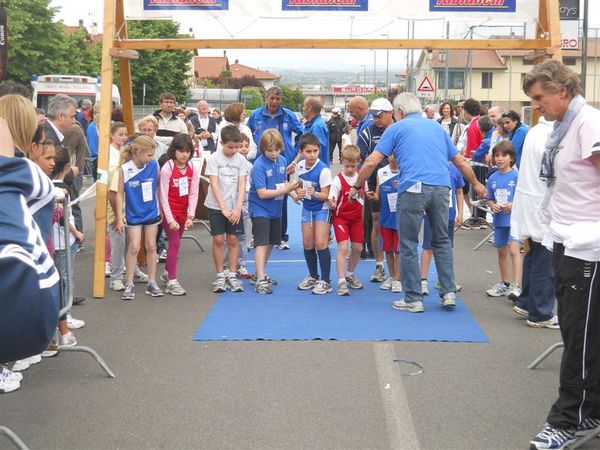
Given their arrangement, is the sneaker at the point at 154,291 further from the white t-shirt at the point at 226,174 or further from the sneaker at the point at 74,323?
the sneaker at the point at 74,323

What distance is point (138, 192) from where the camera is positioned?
941 centimetres

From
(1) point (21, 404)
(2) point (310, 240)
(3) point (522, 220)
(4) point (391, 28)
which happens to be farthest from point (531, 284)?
(1) point (21, 404)

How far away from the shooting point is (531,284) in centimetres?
802

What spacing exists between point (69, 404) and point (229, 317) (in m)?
2.71

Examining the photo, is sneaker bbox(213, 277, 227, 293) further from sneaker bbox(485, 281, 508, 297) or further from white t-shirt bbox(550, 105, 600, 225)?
white t-shirt bbox(550, 105, 600, 225)

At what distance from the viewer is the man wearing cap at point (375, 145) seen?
34.2ft

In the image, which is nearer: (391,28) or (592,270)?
(592,270)

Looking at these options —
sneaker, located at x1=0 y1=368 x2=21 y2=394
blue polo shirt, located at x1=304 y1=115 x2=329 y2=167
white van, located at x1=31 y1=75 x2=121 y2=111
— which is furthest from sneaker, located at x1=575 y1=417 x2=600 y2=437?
white van, located at x1=31 y1=75 x2=121 y2=111

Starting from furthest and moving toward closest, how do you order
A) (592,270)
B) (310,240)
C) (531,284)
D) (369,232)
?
(369,232), (310,240), (531,284), (592,270)

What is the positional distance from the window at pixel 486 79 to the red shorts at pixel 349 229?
285 feet

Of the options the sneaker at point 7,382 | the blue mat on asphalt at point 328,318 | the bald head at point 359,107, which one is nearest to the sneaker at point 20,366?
the sneaker at point 7,382

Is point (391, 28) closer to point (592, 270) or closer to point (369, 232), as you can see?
point (369, 232)

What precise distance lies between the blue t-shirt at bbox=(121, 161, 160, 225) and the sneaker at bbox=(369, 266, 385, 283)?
8.59 ft

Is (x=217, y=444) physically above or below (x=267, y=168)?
below
